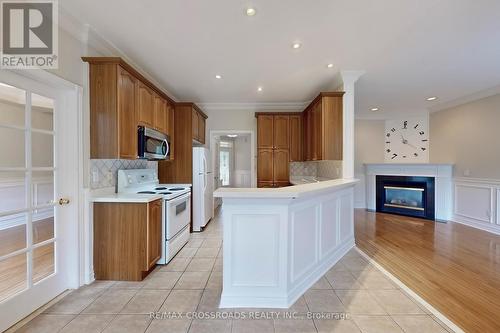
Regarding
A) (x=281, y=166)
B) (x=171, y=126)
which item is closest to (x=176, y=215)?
(x=171, y=126)

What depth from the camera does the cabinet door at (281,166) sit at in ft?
15.9

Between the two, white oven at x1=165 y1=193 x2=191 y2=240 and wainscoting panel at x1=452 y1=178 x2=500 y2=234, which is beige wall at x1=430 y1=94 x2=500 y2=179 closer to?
wainscoting panel at x1=452 y1=178 x2=500 y2=234

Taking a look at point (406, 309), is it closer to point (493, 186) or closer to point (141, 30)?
point (141, 30)

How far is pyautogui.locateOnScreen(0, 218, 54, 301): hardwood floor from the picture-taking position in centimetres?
171

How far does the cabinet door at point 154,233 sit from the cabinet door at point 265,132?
8.93 ft

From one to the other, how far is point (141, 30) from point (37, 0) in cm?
79

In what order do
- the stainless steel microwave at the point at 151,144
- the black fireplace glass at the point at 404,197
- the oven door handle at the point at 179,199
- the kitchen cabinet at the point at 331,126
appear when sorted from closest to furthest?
the stainless steel microwave at the point at 151,144 → the oven door handle at the point at 179,199 → the kitchen cabinet at the point at 331,126 → the black fireplace glass at the point at 404,197

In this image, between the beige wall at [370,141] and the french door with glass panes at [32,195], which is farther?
the beige wall at [370,141]

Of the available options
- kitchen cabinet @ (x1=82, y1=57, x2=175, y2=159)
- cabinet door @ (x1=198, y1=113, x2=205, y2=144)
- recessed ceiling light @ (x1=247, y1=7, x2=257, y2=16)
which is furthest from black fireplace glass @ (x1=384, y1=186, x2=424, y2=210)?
kitchen cabinet @ (x1=82, y1=57, x2=175, y2=159)

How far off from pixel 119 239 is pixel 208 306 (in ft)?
4.04

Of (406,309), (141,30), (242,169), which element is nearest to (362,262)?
(406,309)

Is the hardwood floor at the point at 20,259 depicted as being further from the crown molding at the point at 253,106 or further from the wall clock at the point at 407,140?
the wall clock at the point at 407,140

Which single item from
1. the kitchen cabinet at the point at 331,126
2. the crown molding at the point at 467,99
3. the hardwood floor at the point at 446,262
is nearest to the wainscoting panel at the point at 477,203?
the hardwood floor at the point at 446,262

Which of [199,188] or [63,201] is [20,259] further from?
[199,188]
